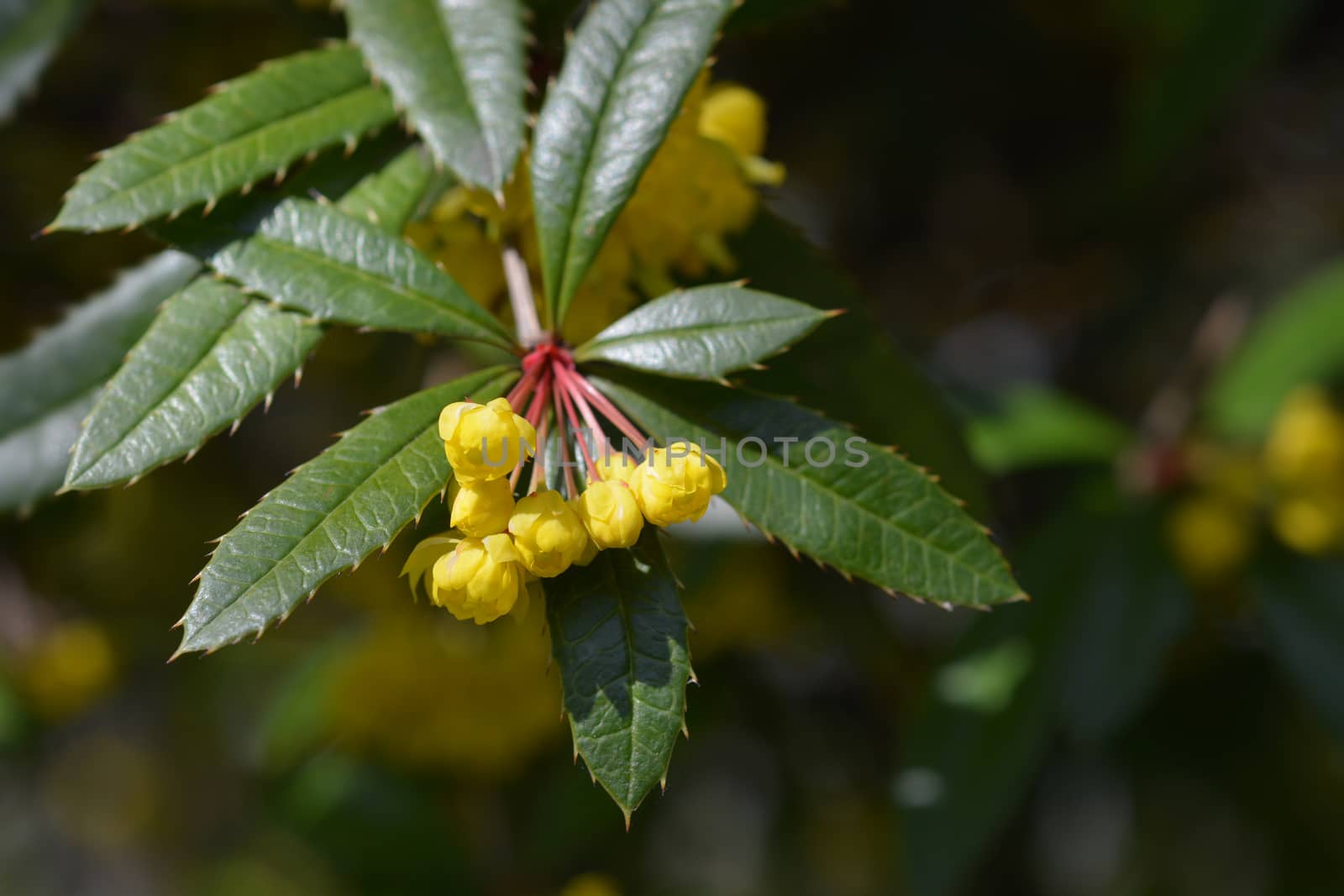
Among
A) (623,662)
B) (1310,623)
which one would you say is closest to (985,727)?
(1310,623)

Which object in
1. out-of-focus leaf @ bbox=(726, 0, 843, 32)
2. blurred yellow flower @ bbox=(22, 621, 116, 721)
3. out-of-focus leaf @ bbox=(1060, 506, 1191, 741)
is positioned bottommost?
blurred yellow flower @ bbox=(22, 621, 116, 721)

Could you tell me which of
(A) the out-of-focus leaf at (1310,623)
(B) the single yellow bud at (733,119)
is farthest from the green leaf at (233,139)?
(A) the out-of-focus leaf at (1310,623)

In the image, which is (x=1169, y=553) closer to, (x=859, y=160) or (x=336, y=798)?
(x=859, y=160)

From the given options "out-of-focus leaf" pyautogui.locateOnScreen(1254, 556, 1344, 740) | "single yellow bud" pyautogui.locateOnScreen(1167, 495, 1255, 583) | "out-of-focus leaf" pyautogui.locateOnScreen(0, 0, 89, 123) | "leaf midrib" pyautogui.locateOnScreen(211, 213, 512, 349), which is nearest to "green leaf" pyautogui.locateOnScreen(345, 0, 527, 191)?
"leaf midrib" pyautogui.locateOnScreen(211, 213, 512, 349)

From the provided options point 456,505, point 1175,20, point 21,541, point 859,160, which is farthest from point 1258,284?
point 21,541

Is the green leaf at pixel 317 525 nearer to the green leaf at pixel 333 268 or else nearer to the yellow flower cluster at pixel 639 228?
the green leaf at pixel 333 268

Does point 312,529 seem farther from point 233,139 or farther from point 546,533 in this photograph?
point 233,139

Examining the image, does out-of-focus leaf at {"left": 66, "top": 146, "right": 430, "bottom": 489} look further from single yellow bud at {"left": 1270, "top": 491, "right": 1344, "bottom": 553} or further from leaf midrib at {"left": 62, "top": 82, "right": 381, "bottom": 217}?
single yellow bud at {"left": 1270, "top": 491, "right": 1344, "bottom": 553}
